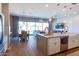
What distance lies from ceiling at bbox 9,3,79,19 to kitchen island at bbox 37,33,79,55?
404 millimetres

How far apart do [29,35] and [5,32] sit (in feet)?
1.53

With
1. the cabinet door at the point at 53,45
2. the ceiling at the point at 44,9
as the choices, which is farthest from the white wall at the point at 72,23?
the cabinet door at the point at 53,45

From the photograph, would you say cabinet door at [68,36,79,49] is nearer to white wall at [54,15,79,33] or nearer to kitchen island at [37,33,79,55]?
kitchen island at [37,33,79,55]

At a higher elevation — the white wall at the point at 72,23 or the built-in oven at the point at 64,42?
the white wall at the point at 72,23

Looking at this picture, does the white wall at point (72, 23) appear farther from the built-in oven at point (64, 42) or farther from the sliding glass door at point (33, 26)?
the sliding glass door at point (33, 26)

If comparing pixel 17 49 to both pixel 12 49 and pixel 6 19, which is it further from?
pixel 6 19

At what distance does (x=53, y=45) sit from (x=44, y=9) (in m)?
0.75

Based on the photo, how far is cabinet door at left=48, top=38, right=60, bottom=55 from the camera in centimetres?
229

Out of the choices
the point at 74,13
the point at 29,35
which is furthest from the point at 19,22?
the point at 74,13

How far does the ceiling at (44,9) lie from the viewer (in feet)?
7.11

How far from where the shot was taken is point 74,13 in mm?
2250

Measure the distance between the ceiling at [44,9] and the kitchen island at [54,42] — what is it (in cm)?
40

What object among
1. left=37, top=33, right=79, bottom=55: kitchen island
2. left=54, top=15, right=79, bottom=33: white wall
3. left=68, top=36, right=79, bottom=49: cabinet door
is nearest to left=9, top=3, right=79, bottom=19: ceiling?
left=54, top=15, right=79, bottom=33: white wall

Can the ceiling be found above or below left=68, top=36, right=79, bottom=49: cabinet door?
above
